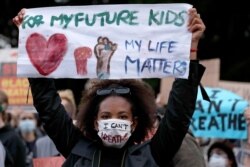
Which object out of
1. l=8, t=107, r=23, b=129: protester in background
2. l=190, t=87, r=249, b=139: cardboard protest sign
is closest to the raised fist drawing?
l=190, t=87, r=249, b=139: cardboard protest sign

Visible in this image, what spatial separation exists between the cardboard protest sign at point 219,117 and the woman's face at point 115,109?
4.38m

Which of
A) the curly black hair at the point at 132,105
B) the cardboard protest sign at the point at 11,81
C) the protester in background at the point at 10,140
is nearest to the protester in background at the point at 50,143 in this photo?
the protester in background at the point at 10,140

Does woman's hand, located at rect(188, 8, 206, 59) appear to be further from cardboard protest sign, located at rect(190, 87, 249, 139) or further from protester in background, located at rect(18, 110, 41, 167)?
protester in background, located at rect(18, 110, 41, 167)

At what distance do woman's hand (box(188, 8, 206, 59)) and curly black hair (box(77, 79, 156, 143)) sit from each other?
38 centimetres

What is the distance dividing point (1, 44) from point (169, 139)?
1555 cm

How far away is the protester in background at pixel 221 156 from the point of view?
22.9ft

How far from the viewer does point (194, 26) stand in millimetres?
3609

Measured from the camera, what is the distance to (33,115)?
9.33 m

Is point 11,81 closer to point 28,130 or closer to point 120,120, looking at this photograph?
point 28,130

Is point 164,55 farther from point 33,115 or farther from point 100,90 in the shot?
point 33,115

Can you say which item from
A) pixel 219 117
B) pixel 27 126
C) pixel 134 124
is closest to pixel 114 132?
pixel 134 124

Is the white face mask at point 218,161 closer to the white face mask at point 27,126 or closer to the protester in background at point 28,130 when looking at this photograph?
the protester in background at point 28,130

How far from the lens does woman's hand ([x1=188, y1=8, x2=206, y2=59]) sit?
3.60 meters

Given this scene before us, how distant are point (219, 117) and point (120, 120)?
15.6ft
